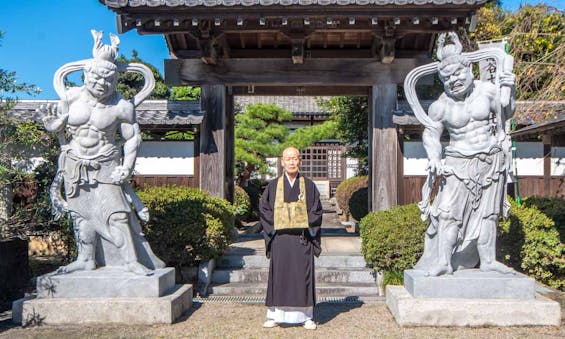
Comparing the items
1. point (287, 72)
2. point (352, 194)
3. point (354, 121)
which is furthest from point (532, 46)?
point (352, 194)

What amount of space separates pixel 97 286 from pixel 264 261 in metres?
3.14

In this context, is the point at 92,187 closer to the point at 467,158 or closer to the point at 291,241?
the point at 291,241

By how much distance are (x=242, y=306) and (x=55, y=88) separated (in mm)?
3270

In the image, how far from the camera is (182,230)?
6730 mm

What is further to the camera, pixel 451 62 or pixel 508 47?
pixel 508 47

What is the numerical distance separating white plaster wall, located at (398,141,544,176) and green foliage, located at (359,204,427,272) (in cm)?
207

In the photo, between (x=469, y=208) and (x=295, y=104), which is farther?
(x=295, y=104)

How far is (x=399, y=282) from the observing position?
21.1 ft

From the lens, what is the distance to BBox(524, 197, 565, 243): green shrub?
704 centimetres

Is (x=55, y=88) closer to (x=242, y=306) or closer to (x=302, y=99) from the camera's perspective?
(x=242, y=306)

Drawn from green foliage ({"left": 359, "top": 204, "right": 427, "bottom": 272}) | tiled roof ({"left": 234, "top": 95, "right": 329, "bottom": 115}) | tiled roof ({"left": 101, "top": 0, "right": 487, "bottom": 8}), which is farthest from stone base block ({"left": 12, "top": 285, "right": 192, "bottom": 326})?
tiled roof ({"left": 234, "top": 95, "right": 329, "bottom": 115})

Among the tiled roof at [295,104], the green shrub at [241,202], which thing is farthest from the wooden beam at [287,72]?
the tiled roof at [295,104]

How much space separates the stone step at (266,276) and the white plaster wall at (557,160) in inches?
167

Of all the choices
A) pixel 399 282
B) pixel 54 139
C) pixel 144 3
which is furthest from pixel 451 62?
pixel 54 139
